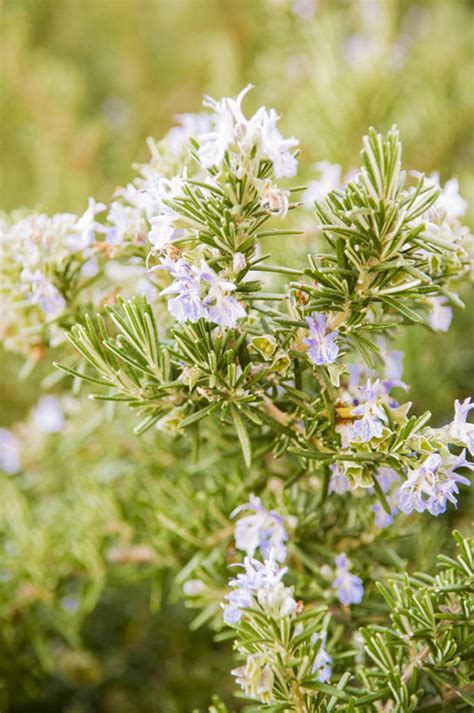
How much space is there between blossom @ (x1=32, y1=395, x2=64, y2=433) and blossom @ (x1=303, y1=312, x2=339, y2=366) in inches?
24.1

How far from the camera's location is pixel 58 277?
605 millimetres

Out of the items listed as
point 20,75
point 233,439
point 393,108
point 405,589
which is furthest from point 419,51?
point 405,589

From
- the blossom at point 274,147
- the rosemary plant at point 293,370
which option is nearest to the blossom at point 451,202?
the rosemary plant at point 293,370

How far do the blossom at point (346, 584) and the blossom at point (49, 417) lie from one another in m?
0.54

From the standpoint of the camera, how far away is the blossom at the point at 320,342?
0.47 m

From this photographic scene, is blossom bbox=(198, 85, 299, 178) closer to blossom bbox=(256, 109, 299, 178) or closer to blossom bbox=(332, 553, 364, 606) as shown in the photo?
blossom bbox=(256, 109, 299, 178)

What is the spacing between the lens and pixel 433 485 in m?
0.46

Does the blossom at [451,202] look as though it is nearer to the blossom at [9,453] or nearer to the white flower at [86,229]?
the white flower at [86,229]

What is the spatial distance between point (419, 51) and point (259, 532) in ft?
3.72

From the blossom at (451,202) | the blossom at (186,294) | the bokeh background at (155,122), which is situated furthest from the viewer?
the bokeh background at (155,122)

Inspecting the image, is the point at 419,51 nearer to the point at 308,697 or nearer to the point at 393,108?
the point at 393,108

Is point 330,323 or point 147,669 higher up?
point 330,323

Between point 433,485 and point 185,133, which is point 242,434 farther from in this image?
point 185,133

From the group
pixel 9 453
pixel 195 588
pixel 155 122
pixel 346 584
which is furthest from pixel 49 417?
pixel 155 122
